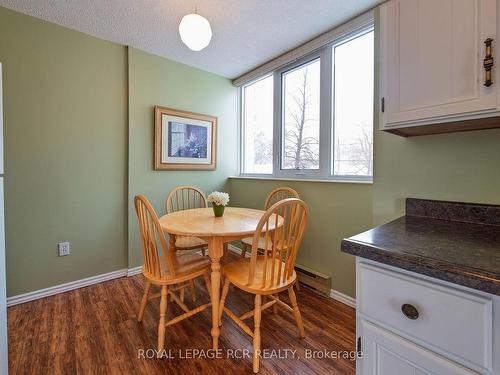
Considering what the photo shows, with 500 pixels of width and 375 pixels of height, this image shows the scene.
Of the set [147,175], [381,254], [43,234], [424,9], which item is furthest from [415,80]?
[43,234]

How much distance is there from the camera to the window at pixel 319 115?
2021mm

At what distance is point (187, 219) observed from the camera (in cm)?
179

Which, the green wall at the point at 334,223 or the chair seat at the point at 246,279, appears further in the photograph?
the green wall at the point at 334,223

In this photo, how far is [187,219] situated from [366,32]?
2.09 m

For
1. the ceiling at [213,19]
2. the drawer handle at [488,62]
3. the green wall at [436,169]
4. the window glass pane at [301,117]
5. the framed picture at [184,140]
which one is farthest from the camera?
the framed picture at [184,140]

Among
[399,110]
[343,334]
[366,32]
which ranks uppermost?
[366,32]

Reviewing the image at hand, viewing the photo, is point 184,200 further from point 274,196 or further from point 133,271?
point 274,196

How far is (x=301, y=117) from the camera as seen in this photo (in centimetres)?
254

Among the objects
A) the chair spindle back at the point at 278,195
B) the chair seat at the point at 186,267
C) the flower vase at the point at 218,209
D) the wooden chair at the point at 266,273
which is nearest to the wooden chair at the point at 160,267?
the chair seat at the point at 186,267

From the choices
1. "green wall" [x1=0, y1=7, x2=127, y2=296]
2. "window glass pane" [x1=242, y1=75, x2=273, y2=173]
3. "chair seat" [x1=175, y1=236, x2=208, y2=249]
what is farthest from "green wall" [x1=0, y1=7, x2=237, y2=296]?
"window glass pane" [x1=242, y1=75, x2=273, y2=173]

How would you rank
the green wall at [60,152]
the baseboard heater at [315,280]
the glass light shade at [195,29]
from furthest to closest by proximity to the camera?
the baseboard heater at [315,280], the green wall at [60,152], the glass light shade at [195,29]

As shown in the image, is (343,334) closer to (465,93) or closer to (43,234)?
(465,93)

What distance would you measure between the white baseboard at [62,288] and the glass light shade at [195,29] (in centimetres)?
226

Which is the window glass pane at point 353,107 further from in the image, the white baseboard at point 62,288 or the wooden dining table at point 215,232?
the white baseboard at point 62,288
